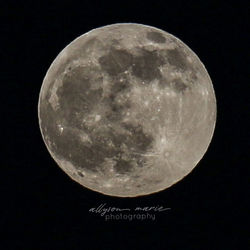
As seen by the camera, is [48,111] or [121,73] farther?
[48,111]

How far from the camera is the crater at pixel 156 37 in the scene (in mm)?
5444

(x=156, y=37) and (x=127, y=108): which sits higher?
(x=156, y=37)

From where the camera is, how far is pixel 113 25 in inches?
227

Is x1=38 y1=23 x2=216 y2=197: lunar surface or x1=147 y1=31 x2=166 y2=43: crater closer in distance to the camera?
x1=38 y1=23 x2=216 y2=197: lunar surface

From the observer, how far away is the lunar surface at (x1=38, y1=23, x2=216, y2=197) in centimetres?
507

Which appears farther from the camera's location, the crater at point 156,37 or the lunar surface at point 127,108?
the crater at point 156,37

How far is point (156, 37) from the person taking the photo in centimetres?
549

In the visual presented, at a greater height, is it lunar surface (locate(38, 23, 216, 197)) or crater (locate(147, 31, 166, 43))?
crater (locate(147, 31, 166, 43))

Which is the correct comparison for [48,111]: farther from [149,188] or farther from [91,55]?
[149,188]

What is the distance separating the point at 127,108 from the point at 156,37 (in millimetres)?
994

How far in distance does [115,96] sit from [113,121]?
0.26 meters

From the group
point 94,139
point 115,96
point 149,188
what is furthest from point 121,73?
point 149,188

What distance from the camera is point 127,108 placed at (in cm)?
504

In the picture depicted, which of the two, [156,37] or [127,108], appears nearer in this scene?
[127,108]
